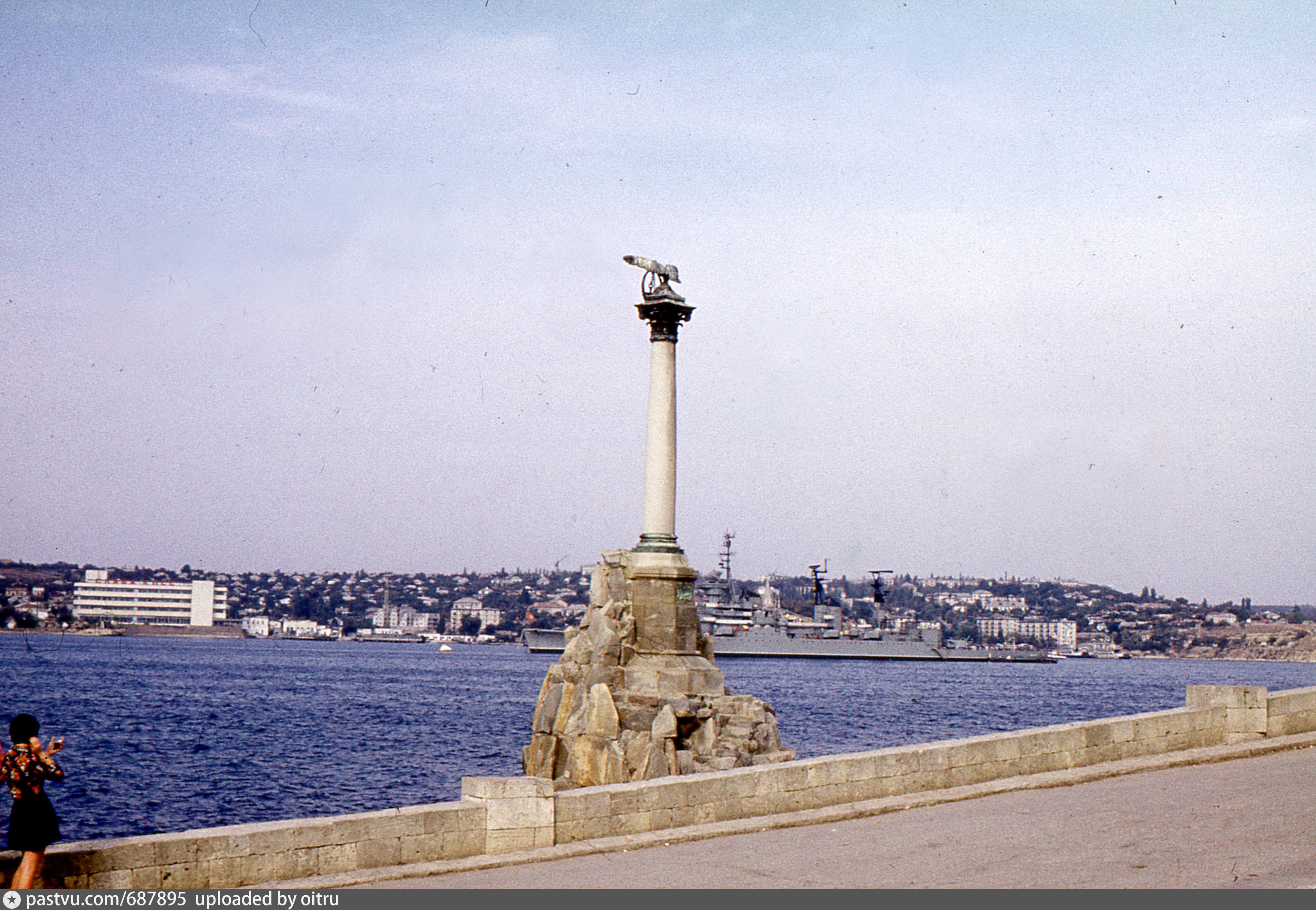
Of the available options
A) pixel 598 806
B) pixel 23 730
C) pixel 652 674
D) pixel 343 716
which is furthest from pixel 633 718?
pixel 343 716

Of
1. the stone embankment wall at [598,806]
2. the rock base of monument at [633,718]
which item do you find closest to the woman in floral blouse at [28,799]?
the stone embankment wall at [598,806]

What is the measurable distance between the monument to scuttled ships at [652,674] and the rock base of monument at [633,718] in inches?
0.7

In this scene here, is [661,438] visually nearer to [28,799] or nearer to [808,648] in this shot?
[28,799]

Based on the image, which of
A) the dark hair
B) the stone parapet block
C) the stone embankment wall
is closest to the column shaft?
the stone embankment wall

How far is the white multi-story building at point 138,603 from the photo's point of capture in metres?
184

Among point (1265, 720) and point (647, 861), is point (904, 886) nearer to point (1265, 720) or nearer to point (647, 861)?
point (647, 861)

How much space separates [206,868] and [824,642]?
118 m

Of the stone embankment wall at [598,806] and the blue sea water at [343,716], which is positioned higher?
the stone embankment wall at [598,806]

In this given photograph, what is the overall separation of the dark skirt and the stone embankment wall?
0.84 ft

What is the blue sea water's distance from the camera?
86.7 feet

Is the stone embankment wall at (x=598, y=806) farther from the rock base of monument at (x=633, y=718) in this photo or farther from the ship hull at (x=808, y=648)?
the ship hull at (x=808, y=648)

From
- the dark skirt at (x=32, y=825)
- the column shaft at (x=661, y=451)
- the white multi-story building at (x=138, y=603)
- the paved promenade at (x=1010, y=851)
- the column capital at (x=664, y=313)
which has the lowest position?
the white multi-story building at (x=138, y=603)

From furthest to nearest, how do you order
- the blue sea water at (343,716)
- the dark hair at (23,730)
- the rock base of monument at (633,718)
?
the blue sea water at (343,716) → the rock base of monument at (633,718) → the dark hair at (23,730)
